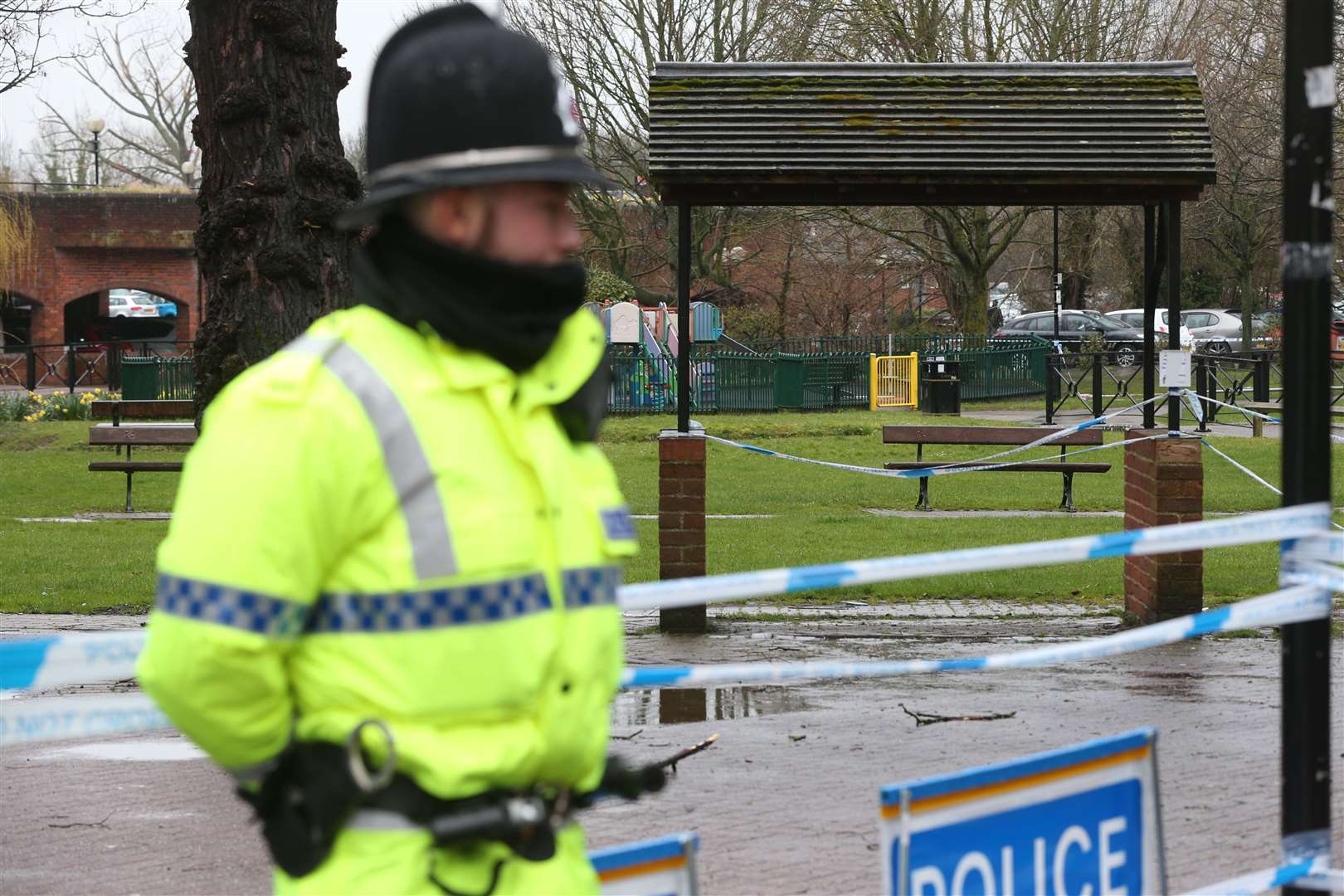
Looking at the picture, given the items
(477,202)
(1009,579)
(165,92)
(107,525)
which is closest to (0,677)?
(477,202)

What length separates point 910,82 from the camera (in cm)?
984

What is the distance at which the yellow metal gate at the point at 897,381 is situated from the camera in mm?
33281

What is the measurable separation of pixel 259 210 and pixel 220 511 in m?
4.43

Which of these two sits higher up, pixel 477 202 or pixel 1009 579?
pixel 477 202

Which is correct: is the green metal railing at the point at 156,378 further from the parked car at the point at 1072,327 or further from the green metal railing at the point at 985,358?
the parked car at the point at 1072,327

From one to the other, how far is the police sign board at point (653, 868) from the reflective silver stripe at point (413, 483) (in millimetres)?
1092

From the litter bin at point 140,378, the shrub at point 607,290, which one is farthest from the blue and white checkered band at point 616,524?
the shrub at point 607,290

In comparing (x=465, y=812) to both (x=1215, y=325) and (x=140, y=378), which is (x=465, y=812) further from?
(x=1215, y=325)

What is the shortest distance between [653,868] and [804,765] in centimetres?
358

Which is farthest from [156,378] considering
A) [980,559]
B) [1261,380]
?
[980,559]

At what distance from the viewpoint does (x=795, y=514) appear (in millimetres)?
15859

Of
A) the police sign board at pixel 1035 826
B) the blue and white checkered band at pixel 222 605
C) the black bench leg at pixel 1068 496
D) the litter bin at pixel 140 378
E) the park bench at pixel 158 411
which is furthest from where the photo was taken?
the litter bin at pixel 140 378

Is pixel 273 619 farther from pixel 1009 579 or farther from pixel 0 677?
pixel 1009 579

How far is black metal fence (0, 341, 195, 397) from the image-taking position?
37.7m
